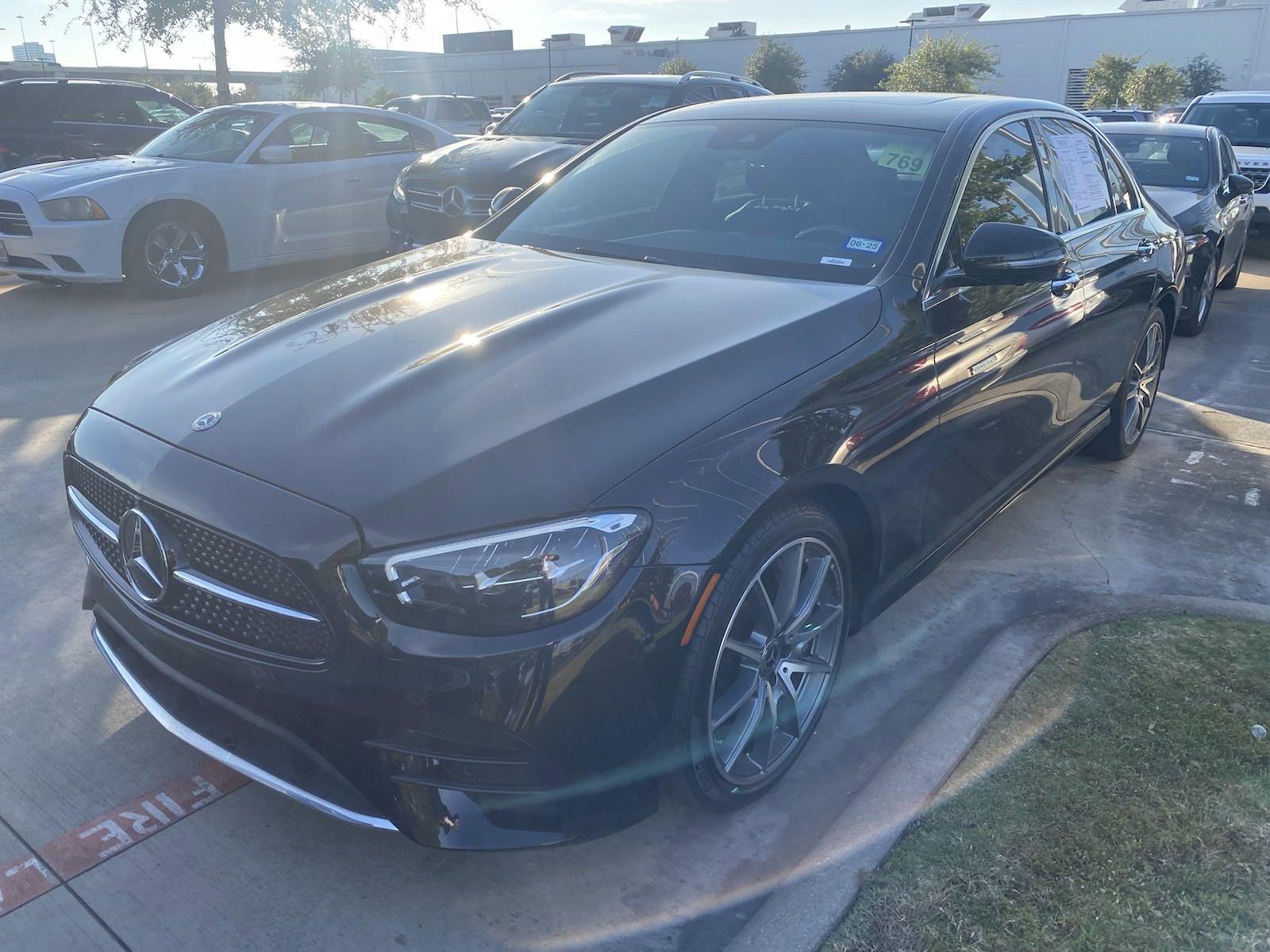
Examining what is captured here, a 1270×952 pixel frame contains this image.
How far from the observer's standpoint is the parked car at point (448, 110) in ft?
72.1

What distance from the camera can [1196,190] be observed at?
846 centimetres

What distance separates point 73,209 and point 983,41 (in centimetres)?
4832

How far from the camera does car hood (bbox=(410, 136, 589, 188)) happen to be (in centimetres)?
810

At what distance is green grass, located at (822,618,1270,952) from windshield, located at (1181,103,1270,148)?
1189 cm

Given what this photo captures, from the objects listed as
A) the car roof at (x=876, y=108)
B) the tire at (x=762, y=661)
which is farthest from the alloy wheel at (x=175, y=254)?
the tire at (x=762, y=661)

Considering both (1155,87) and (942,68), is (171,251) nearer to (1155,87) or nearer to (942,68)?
(1155,87)

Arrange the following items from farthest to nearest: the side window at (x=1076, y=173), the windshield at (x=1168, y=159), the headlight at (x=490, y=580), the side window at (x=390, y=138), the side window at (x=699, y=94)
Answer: the side window at (x=390, y=138) < the side window at (x=699, y=94) < the windshield at (x=1168, y=159) < the side window at (x=1076, y=173) < the headlight at (x=490, y=580)

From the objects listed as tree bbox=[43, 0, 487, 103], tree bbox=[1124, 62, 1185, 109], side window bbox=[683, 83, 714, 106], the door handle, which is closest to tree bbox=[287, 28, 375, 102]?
tree bbox=[43, 0, 487, 103]

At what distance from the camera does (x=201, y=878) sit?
2498 mm

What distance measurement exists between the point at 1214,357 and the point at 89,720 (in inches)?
301

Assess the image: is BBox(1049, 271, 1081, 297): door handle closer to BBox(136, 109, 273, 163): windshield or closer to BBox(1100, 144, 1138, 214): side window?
BBox(1100, 144, 1138, 214): side window

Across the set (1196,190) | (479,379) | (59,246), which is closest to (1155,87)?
(1196,190)

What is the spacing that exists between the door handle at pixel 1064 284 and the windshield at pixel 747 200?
77 cm

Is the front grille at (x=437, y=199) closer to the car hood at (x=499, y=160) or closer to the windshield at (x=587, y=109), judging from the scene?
the car hood at (x=499, y=160)
